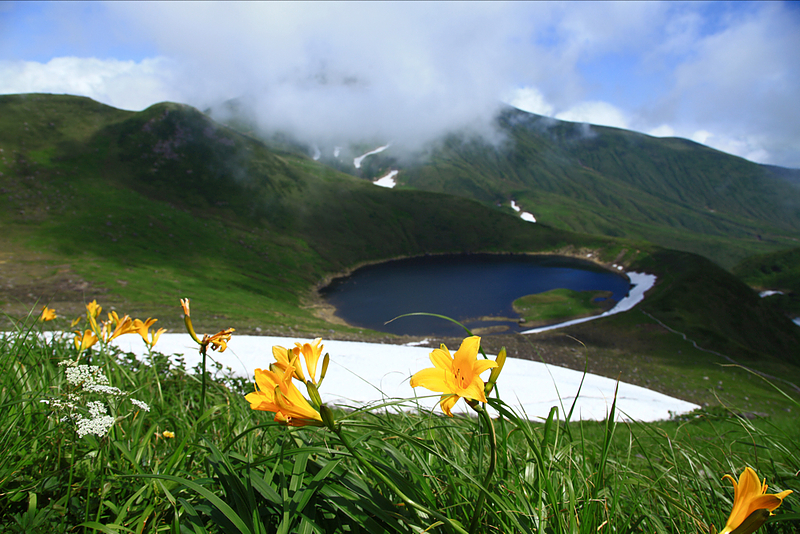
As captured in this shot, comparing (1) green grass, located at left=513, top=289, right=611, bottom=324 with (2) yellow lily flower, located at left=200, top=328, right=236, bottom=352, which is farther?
(1) green grass, located at left=513, top=289, right=611, bottom=324

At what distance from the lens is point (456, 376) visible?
3.55 ft

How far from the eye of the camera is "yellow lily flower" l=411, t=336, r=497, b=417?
99 cm

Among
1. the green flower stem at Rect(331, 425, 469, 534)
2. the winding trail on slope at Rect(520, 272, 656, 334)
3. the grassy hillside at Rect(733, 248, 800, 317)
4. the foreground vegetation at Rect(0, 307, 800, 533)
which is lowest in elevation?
the foreground vegetation at Rect(0, 307, 800, 533)

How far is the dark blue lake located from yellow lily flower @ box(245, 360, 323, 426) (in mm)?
43789

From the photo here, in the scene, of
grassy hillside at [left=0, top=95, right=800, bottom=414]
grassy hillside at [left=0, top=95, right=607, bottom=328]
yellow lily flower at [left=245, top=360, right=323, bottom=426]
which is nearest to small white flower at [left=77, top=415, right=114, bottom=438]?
yellow lily flower at [left=245, top=360, right=323, bottom=426]

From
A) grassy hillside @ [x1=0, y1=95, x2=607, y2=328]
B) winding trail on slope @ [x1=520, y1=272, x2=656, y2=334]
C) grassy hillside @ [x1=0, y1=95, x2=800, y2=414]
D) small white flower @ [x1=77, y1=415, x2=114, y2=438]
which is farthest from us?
winding trail on slope @ [x1=520, y1=272, x2=656, y2=334]

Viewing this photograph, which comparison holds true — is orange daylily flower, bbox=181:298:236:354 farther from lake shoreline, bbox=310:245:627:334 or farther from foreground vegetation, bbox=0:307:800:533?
lake shoreline, bbox=310:245:627:334

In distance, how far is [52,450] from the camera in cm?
204

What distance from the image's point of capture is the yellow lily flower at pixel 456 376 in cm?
99

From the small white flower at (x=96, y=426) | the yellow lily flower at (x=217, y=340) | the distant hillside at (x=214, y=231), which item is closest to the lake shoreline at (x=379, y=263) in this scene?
the distant hillside at (x=214, y=231)

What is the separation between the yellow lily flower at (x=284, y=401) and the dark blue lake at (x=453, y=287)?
43789 mm

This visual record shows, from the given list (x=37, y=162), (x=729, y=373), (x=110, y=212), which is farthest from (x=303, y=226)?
(x=729, y=373)

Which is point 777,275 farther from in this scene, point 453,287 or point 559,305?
point 453,287

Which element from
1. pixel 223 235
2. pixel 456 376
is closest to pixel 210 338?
pixel 456 376
